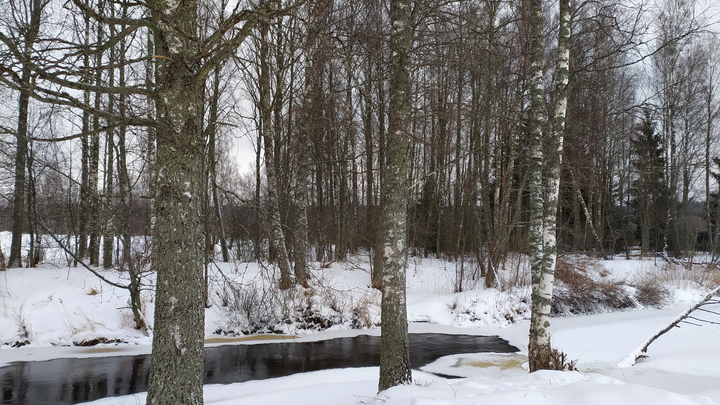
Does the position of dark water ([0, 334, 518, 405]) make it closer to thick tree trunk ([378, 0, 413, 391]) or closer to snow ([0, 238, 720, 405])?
snow ([0, 238, 720, 405])

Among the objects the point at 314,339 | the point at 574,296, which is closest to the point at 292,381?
the point at 314,339

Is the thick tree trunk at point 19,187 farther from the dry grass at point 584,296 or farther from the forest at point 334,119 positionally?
the dry grass at point 584,296

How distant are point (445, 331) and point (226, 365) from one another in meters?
6.23

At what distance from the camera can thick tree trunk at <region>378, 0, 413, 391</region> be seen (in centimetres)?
523

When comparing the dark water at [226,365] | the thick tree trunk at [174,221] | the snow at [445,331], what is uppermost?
the thick tree trunk at [174,221]

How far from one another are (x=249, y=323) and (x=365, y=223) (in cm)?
748

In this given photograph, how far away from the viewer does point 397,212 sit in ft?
17.4

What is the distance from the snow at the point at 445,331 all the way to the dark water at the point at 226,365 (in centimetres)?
51

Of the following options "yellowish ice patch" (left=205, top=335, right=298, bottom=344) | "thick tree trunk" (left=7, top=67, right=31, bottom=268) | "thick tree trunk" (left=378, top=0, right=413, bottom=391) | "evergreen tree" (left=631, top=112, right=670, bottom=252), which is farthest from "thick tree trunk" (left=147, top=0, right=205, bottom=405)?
"evergreen tree" (left=631, top=112, right=670, bottom=252)

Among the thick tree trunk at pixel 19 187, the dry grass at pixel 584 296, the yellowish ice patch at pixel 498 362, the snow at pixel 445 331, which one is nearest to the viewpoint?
the snow at pixel 445 331

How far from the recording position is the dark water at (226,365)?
7535 mm

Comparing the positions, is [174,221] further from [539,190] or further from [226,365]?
[226,365]

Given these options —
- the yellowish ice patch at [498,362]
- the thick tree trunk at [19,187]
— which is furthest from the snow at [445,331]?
the thick tree trunk at [19,187]

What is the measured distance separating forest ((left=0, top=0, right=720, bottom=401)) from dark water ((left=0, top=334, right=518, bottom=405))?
5.98 ft
